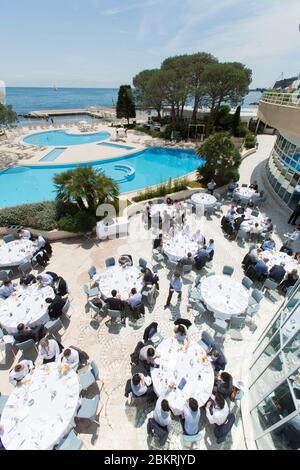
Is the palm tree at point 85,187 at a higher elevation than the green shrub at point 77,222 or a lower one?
higher

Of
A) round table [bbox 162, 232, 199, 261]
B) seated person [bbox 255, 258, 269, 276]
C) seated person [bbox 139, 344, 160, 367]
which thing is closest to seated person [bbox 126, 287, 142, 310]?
seated person [bbox 139, 344, 160, 367]

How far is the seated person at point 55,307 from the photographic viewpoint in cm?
791

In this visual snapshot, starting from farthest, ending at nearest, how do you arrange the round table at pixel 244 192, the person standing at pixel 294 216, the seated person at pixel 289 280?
the round table at pixel 244 192 → the person standing at pixel 294 216 → the seated person at pixel 289 280

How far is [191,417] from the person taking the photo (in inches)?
206

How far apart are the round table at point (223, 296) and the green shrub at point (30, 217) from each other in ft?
30.0

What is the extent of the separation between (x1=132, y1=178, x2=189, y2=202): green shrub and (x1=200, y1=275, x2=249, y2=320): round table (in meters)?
8.78

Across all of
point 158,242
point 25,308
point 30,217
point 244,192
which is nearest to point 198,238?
point 158,242

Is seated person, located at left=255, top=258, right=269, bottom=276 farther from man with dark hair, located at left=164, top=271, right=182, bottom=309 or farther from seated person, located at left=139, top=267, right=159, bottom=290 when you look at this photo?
seated person, located at left=139, top=267, right=159, bottom=290

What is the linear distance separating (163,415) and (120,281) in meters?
4.61

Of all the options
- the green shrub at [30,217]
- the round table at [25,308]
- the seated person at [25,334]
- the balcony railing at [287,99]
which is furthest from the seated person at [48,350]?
the balcony railing at [287,99]

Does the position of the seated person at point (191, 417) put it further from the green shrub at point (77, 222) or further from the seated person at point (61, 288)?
the green shrub at point (77, 222)

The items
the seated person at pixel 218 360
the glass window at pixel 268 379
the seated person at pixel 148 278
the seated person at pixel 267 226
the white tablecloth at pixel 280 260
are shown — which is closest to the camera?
the glass window at pixel 268 379

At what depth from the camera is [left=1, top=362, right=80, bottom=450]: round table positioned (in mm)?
4934

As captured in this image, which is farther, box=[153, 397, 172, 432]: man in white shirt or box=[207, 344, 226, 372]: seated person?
box=[207, 344, 226, 372]: seated person
